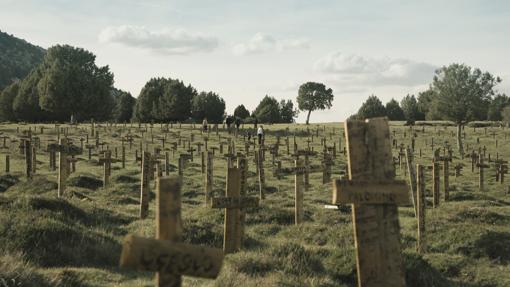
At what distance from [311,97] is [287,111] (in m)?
6.43

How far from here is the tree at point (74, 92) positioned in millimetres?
78875

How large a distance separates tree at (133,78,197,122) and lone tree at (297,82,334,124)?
29.2m

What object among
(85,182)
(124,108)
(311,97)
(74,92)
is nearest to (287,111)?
(311,97)

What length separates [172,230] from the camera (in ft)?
18.1

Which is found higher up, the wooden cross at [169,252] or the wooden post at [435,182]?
the wooden cross at [169,252]

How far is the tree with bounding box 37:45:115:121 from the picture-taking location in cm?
7888

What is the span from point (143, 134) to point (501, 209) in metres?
43.7

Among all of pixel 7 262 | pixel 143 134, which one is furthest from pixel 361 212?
pixel 143 134

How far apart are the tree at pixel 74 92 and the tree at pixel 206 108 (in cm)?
2368

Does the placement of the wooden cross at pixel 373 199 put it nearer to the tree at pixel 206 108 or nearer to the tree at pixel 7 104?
the tree at pixel 7 104

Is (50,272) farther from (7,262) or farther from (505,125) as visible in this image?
(505,125)

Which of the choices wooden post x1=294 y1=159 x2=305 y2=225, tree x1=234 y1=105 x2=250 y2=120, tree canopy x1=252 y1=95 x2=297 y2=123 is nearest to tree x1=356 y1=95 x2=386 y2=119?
tree canopy x1=252 y1=95 x2=297 y2=123

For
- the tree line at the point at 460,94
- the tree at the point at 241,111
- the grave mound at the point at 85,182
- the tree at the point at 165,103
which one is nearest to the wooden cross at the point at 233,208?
the grave mound at the point at 85,182

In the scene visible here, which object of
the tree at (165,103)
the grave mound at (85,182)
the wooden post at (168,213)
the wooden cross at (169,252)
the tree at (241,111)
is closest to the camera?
the wooden cross at (169,252)
